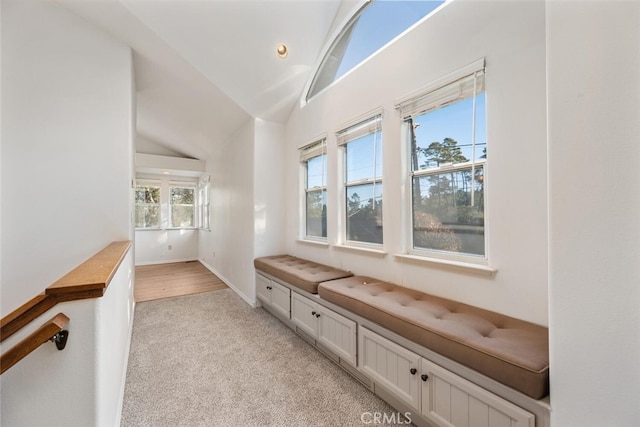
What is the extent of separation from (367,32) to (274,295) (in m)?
3.05

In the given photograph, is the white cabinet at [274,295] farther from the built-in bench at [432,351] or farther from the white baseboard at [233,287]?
the built-in bench at [432,351]

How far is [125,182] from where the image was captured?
8.71 feet

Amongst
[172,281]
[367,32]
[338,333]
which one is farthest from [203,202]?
[338,333]

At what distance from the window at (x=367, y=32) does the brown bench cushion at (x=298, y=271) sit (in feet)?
7.20

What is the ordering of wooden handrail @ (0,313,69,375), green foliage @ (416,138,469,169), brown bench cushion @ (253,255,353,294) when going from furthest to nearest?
brown bench cushion @ (253,255,353,294)
green foliage @ (416,138,469,169)
wooden handrail @ (0,313,69,375)

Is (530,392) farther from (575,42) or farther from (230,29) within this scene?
(230,29)

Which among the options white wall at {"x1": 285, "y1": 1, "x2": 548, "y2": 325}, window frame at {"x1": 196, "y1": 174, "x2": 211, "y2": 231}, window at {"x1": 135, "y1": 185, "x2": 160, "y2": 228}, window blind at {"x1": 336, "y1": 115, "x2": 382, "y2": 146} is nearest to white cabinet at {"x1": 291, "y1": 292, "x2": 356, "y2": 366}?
white wall at {"x1": 285, "y1": 1, "x2": 548, "y2": 325}

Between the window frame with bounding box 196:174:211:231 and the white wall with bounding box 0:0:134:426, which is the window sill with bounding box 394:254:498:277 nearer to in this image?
the white wall with bounding box 0:0:134:426

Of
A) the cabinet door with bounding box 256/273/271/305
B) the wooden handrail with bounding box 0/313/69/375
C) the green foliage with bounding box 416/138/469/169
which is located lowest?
the cabinet door with bounding box 256/273/271/305

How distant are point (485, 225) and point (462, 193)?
29 cm

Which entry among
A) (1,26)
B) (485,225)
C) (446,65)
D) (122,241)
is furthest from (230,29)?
(485,225)

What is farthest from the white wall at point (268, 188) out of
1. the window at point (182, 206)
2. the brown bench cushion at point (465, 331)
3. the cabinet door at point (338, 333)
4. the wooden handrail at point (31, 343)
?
the window at point (182, 206)

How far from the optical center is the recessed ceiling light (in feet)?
9.62

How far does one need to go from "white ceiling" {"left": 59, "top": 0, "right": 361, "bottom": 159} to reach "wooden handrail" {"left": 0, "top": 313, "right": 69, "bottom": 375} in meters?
2.74
